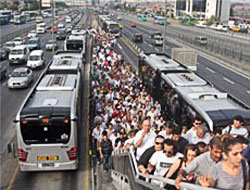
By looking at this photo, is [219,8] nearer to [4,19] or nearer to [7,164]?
[4,19]

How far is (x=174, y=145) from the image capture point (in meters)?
5.96

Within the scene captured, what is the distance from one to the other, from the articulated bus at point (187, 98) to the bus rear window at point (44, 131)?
4.42 meters

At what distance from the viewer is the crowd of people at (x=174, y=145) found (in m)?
4.41

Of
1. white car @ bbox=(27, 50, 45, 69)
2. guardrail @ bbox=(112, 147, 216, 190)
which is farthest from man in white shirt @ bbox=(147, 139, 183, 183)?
white car @ bbox=(27, 50, 45, 69)

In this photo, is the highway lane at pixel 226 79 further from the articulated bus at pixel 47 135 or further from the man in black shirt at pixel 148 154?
the man in black shirt at pixel 148 154

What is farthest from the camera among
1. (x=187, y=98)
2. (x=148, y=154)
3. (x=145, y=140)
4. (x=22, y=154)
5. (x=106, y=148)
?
(x=187, y=98)

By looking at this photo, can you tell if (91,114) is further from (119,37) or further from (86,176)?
(119,37)

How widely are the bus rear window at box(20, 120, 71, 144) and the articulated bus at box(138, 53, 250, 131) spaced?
4423 mm

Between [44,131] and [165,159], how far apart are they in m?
6.09

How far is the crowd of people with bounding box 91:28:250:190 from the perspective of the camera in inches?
174

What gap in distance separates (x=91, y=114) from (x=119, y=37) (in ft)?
168

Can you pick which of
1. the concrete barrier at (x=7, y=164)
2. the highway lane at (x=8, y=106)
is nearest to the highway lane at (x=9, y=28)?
the highway lane at (x=8, y=106)

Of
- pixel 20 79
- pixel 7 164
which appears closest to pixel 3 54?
pixel 20 79

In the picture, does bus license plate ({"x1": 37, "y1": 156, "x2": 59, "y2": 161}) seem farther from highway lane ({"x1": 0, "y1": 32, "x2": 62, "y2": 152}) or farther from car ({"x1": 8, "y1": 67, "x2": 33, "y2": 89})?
car ({"x1": 8, "y1": 67, "x2": 33, "y2": 89})
